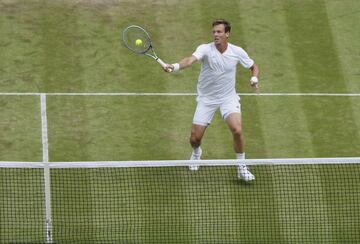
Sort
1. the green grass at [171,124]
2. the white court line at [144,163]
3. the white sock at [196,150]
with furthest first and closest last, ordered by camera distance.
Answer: the white sock at [196,150]
the green grass at [171,124]
the white court line at [144,163]

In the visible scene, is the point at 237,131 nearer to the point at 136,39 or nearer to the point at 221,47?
the point at 221,47

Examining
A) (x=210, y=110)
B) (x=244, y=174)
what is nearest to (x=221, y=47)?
(x=210, y=110)

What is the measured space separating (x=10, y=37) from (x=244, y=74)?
14.2ft

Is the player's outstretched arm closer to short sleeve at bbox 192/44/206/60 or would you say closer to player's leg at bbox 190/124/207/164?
short sleeve at bbox 192/44/206/60

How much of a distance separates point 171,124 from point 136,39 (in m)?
1.56

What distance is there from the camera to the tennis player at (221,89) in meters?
19.3

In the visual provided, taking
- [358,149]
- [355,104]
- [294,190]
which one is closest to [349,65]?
[355,104]

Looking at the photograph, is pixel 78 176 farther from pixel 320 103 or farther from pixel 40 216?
pixel 320 103

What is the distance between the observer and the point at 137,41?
19438 mm

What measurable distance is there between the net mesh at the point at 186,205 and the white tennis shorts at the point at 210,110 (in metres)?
0.85

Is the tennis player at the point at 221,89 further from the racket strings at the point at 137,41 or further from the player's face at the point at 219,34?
the racket strings at the point at 137,41

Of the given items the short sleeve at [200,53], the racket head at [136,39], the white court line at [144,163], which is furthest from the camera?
the racket head at [136,39]

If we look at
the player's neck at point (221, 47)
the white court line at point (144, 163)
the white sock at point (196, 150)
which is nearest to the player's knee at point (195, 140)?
the white sock at point (196, 150)

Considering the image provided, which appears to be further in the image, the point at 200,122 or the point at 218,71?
the point at 200,122
